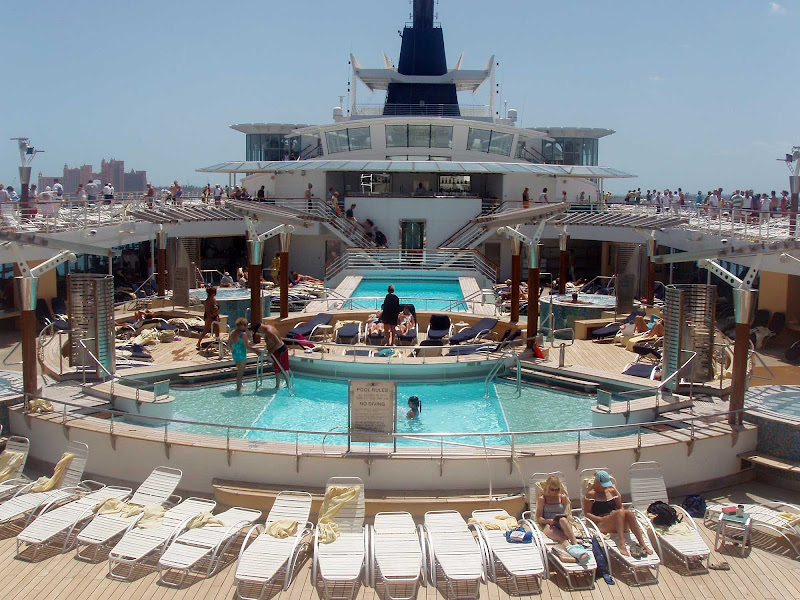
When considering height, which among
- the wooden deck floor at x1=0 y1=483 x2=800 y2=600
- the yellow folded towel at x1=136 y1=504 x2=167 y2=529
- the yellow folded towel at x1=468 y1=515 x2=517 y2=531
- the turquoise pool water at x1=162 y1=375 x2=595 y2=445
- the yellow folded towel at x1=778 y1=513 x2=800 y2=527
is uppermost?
the turquoise pool water at x1=162 y1=375 x2=595 y2=445

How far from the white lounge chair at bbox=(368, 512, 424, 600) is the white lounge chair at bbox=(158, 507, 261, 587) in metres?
1.37

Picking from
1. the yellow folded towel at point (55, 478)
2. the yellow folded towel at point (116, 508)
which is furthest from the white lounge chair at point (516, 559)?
the yellow folded towel at point (55, 478)

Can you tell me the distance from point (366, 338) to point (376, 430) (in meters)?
5.87

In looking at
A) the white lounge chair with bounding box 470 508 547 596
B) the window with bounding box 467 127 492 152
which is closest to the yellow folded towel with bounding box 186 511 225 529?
the white lounge chair with bounding box 470 508 547 596

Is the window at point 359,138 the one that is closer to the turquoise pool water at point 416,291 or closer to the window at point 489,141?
the window at point 489,141

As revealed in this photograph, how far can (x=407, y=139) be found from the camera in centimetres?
3406

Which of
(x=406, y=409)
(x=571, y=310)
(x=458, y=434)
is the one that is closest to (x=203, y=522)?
(x=458, y=434)

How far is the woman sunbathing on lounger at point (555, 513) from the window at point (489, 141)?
1084 inches

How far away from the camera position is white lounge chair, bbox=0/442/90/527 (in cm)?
838

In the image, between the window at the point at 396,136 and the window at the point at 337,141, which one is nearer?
the window at the point at 396,136

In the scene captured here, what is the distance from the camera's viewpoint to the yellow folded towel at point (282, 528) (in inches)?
303

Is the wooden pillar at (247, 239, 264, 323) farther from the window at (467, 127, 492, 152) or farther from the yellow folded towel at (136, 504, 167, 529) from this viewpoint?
the window at (467, 127, 492, 152)

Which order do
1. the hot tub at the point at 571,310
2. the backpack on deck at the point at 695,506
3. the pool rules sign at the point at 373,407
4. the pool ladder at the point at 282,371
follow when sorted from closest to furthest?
the backpack on deck at the point at 695,506
the pool rules sign at the point at 373,407
the pool ladder at the point at 282,371
the hot tub at the point at 571,310

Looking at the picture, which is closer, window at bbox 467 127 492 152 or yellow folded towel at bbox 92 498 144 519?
yellow folded towel at bbox 92 498 144 519
